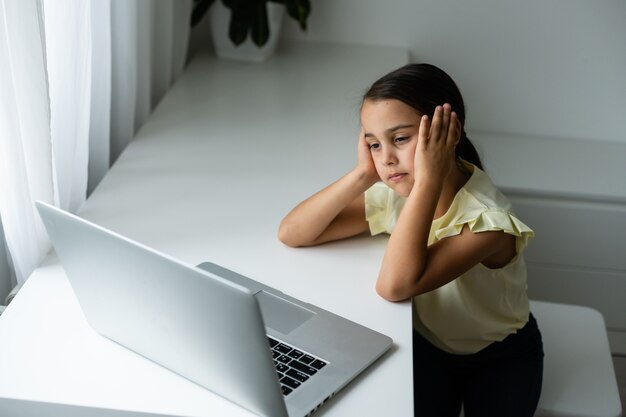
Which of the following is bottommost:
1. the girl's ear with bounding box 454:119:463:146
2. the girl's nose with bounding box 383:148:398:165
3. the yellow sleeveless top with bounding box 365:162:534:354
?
the yellow sleeveless top with bounding box 365:162:534:354

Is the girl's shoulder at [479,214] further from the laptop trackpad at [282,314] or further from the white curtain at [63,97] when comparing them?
the white curtain at [63,97]

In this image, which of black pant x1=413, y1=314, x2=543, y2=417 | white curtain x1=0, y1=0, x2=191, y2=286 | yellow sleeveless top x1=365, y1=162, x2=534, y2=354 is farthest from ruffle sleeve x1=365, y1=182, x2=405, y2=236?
white curtain x1=0, y1=0, x2=191, y2=286

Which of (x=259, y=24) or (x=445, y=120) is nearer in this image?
(x=445, y=120)

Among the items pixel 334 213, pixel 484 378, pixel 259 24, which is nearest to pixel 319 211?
pixel 334 213

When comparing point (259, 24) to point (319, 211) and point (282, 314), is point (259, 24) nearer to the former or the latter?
point (319, 211)

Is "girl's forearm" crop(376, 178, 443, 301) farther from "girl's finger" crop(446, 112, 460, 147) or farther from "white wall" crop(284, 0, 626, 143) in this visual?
"white wall" crop(284, 0, 626, 143)

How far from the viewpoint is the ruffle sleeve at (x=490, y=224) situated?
4.38 feet

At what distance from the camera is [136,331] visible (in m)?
1.12

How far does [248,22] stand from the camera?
234 centimetres

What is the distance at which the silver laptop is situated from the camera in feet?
3.20

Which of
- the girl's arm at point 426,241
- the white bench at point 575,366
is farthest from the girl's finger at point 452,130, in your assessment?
the white bench at point 575,366

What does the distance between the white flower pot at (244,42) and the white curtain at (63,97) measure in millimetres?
233

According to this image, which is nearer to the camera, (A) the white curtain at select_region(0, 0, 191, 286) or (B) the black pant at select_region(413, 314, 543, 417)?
(A) the white curtain at select_region(0, 0, 191, 286)

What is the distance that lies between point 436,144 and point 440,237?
0.16 m
